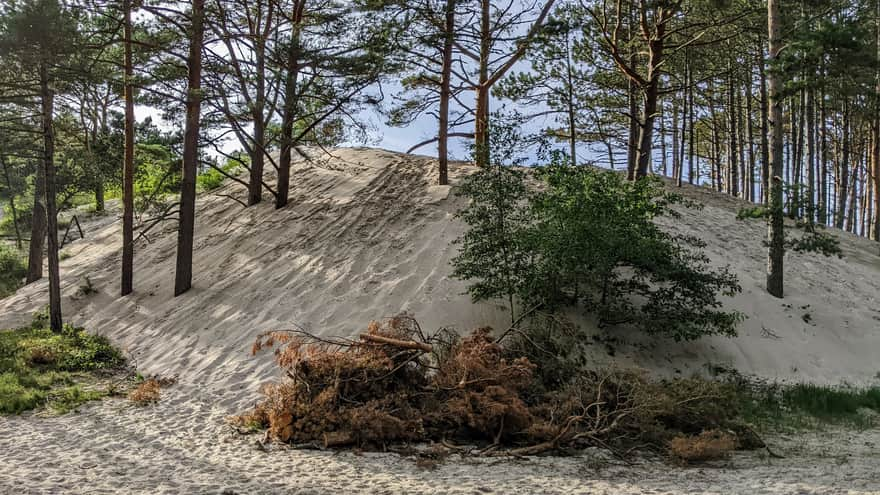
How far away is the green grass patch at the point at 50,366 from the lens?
7664 mm

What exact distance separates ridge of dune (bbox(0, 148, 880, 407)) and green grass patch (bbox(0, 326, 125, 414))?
0.58 meters

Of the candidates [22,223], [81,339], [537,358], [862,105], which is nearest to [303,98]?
[81,339]

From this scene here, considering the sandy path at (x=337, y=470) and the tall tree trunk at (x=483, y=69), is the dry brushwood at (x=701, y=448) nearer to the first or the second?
the sandy path at (x=337, y=470)

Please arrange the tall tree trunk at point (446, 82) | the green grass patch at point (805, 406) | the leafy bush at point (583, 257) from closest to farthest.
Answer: the green grass patch at point (805, 406)
the leafy bush at point (583, 257)
the tall tree trunk at point (446, 82)

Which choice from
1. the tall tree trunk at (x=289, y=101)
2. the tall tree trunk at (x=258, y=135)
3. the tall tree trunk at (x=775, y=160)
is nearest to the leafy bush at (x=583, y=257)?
the tall tree trunk at (x=775, y=160)

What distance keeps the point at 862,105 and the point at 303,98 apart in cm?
2040

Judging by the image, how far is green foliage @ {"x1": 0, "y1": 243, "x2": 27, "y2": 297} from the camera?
18914 millimetres

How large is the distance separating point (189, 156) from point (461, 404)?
924 centimetres

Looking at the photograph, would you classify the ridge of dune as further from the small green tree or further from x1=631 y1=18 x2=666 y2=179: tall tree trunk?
x1=631 y1=18 x2=666 y2=179: tall tree trunk

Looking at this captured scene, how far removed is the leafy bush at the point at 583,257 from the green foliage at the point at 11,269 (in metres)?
17.0

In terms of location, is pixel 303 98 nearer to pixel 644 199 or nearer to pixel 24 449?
pixel 644 199

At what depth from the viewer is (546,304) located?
8.53 meters

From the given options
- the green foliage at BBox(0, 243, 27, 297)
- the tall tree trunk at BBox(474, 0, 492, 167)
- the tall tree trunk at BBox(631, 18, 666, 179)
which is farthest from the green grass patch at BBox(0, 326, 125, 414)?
the tall tree trunk at BBox(631, 18, 666, 179)

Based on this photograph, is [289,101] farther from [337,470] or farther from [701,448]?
[701,448]
